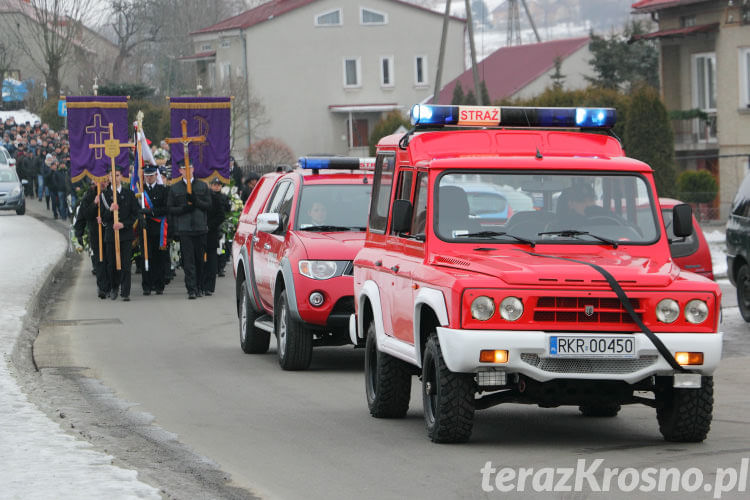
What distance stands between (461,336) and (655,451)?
146cm

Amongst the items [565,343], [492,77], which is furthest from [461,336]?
[492,77]

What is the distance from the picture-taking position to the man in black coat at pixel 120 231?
72.4ft

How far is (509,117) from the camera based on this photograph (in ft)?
33.6

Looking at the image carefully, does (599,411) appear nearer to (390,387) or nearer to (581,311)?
(390,387)

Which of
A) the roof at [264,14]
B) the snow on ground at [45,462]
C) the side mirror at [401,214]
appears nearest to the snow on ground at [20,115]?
the roof at [264,14]

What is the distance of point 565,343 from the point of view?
27.9 feet

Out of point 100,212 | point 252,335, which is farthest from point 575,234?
point 100,212

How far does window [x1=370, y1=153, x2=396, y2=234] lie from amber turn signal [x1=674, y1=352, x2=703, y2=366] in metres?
2.75

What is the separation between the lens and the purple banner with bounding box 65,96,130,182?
969 inches

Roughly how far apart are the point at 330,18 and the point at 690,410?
2889 inches

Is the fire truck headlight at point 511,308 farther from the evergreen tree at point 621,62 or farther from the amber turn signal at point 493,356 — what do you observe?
the evergreen tree at point 621,62

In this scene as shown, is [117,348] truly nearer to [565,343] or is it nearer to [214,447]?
[214,447]

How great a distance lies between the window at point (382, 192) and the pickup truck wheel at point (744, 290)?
7.79 meters

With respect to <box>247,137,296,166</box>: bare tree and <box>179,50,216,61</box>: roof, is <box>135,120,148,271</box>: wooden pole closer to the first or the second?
<box>247,137,296,166</box>: bare tree
